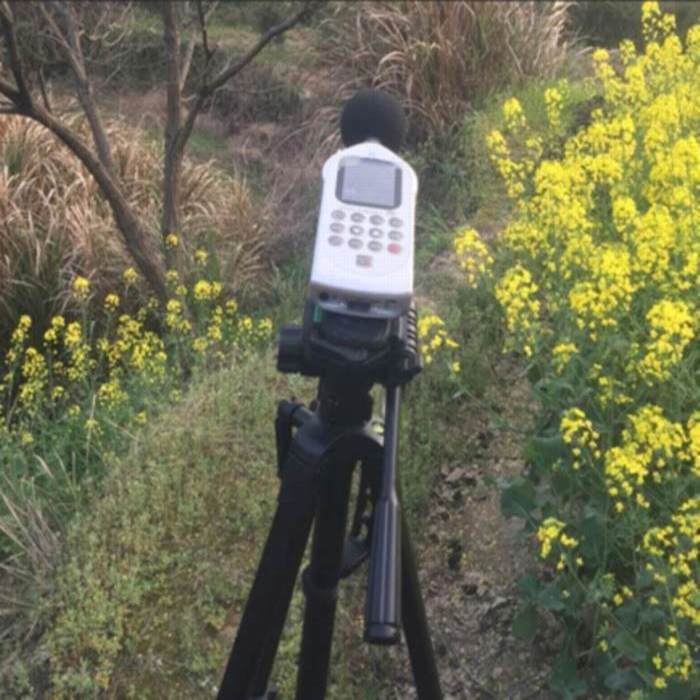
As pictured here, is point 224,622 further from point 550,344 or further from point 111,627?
point 550,344

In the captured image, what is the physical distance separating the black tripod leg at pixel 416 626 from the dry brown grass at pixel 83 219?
3.48m

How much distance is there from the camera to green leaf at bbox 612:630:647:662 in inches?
84.4

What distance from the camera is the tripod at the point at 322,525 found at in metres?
1.49

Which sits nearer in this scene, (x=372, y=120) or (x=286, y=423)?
(x=372, y=120)

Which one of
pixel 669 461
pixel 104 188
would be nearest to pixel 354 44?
pixel 104 188

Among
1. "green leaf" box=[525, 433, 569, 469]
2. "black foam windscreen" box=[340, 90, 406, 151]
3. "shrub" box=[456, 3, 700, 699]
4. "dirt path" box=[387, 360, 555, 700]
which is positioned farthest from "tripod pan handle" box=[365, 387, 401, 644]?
"dirt path" box=[387, 360, 555, 700]

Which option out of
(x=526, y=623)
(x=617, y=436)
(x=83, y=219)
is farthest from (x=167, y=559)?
(x=83, y=219)

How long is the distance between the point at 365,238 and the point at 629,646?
1190 mm

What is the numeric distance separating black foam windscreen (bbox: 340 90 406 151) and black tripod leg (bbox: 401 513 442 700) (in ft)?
1.96

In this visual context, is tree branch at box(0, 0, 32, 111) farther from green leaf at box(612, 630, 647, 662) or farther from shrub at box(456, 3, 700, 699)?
green leaf at box(612, 630, 647, 662)

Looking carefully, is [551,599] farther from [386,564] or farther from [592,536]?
[386,564]

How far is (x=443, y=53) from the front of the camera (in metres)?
6.25

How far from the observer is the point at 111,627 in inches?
115

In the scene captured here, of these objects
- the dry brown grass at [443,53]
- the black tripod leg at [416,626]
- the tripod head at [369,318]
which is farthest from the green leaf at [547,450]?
the dry brown grass at [443,53]
